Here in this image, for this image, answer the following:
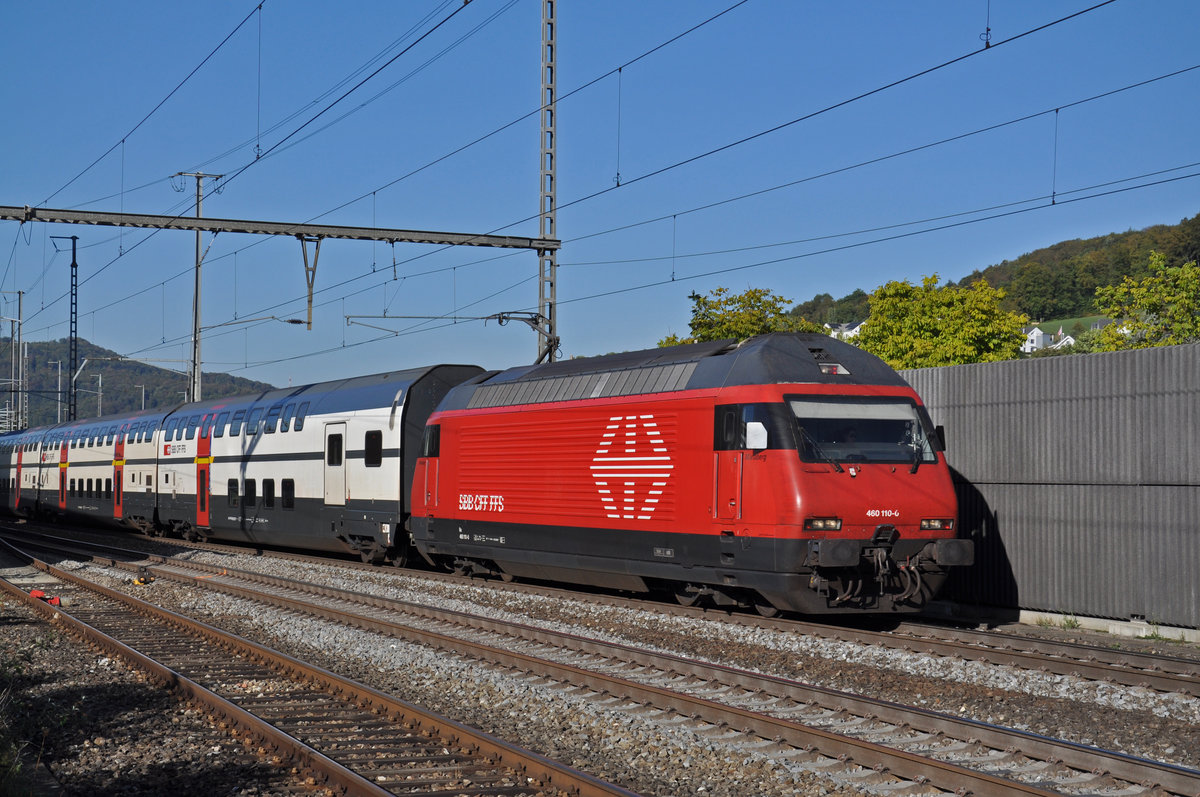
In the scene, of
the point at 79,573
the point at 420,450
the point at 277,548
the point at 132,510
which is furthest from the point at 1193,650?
the point at 132,510

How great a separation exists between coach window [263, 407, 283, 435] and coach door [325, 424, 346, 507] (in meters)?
3.13

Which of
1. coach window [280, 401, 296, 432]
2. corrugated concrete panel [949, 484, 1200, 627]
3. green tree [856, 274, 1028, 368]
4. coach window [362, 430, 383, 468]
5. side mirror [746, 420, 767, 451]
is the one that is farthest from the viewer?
green tree [856, 274, 1028, 368]

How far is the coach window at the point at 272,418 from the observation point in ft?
90.6

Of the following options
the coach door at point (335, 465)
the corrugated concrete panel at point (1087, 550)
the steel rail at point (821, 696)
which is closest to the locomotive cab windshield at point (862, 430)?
the corrugated concrete panel at point (1087, 550)

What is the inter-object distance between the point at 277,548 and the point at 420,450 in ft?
38.9

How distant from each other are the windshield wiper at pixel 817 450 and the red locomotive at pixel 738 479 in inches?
0.7

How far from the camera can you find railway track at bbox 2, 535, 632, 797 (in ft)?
24.7

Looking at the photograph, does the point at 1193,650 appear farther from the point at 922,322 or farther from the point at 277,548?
the point at 922,322

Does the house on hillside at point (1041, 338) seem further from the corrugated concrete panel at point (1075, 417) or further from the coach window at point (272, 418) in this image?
the corrugated concrete panel at point (1075, 417)

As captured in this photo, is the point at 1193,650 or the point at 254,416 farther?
the point at 254,416

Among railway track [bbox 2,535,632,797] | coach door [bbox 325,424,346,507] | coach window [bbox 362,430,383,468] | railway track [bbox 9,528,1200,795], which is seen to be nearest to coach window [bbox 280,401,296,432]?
coach door [bbox 325,424,346,507]

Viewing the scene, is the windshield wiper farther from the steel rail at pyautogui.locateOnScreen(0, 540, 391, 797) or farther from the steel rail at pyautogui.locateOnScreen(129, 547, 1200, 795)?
the steel rail at pyautogui.locateOnScreen(0, 540, 391, 797)

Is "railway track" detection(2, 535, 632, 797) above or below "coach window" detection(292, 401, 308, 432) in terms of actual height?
below

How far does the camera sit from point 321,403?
25703mm
